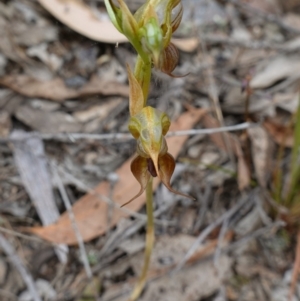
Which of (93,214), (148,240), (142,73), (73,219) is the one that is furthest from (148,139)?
(93,214)

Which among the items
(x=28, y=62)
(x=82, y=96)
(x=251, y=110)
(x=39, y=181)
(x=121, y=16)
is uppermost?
(x=121, y=16)

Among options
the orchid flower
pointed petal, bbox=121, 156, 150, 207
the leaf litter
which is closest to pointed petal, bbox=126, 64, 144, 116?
the orchid flower

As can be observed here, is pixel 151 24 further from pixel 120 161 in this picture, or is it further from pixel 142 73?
pixel 120 161

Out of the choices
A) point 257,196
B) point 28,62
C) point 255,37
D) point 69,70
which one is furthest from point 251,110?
point 28,62

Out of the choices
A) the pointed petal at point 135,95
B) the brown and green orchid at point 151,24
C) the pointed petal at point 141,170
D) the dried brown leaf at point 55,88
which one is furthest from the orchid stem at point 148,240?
the dried brown leaf at point 55,88

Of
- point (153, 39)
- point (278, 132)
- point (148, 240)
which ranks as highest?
point (153, 39)

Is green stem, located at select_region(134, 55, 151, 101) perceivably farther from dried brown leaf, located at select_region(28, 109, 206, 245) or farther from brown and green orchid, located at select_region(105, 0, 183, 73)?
dried brown leaf, located at select_region(28, 109, 206, 245)

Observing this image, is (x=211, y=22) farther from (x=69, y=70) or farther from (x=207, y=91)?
(x=69, y=70)
